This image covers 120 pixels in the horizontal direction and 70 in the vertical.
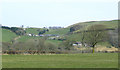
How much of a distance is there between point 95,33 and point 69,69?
58.9 m

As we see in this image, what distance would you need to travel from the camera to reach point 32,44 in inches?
4402

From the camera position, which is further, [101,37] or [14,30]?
[14,30]

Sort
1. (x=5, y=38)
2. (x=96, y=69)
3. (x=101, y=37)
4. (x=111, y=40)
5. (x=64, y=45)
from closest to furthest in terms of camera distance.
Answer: (x=96, y=69)
(x=101, y=37)
(x=64, y=45)
(x=111, y=40)
(x=5, y=38)

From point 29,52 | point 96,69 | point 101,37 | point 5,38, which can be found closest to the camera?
point 96,69

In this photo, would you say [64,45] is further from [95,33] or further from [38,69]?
[38,69]

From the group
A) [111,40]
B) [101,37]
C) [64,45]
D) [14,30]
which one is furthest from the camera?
[14,30]

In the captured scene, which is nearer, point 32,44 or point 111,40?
point 32,44

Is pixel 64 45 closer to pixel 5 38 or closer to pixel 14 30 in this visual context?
pixel 5 38

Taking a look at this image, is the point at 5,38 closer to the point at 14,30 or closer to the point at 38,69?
the point at 14,30

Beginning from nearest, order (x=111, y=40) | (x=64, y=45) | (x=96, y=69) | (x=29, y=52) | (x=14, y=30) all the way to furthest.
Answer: (x=96, y=69), (x=29, y=52), (x=64, y=45), (x=111, y=40), (x=14, y=30)

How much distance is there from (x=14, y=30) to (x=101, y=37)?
111276 mm

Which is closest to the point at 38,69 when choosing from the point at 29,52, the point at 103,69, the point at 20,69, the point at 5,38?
the point at 20,69

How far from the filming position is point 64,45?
111188mm

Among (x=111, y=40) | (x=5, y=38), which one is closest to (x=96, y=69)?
(x=111, y=40)
